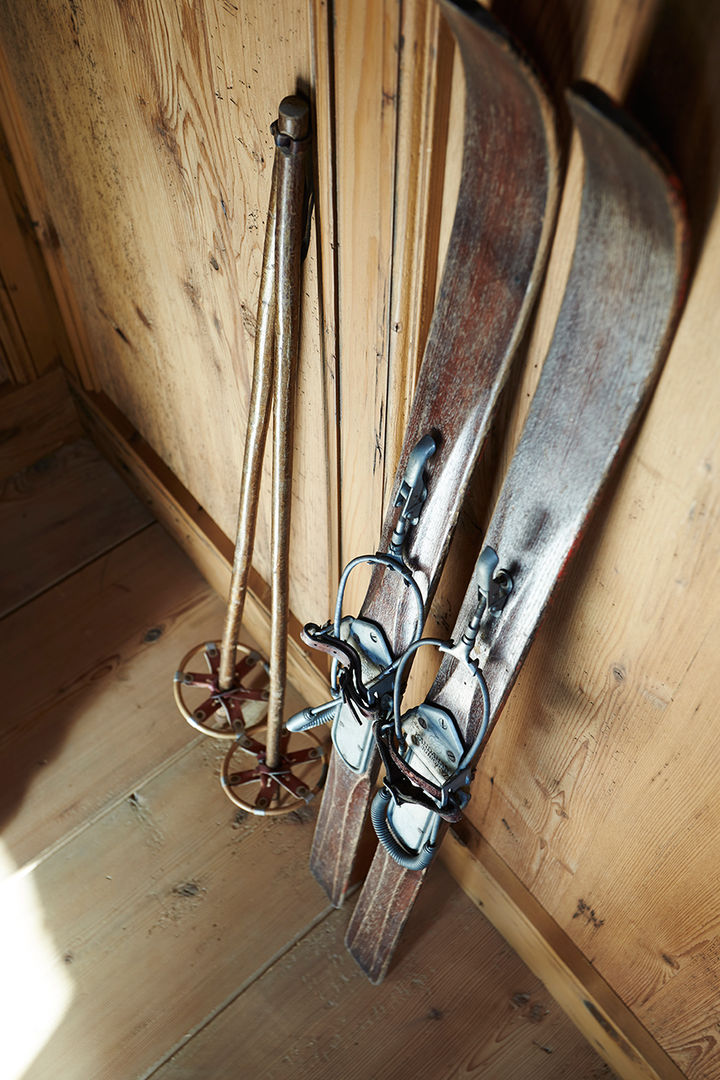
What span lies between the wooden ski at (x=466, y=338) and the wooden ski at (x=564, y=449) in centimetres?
4

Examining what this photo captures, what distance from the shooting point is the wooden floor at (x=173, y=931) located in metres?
1.33

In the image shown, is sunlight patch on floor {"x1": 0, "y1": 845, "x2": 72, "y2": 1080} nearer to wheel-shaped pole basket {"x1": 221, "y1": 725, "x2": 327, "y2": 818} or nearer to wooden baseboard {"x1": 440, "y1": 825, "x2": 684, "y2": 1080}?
wheel-shaped pole basket {"x1": 221, "y1": 725, "x2": 327, "y2": 818}

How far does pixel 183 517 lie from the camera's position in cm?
177

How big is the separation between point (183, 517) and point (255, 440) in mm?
637

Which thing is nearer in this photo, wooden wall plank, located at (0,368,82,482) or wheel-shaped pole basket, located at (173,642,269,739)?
wheel-shaped pole basket, located at (173,642,269,739)

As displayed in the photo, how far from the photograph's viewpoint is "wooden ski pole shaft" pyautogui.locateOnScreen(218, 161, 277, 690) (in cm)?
99

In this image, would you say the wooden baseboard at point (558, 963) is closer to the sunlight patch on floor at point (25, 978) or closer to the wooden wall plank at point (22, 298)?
the sunlight patch on floor at point (25, 978)

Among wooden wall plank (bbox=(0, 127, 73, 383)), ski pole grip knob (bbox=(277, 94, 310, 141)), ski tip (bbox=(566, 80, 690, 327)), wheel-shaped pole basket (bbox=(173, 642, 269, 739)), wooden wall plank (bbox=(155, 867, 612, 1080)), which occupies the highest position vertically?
ski pole grip knob (bbox=(277, 94, 310, 141))

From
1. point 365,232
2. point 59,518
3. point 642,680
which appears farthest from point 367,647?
point 59,518

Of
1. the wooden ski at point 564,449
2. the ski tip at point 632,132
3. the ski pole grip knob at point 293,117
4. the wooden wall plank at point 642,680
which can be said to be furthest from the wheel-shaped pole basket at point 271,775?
the ski tip at point 632,132

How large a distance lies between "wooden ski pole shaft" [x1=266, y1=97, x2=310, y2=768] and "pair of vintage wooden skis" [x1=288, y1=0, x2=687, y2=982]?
7.9 inches

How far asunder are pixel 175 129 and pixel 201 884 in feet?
3.69

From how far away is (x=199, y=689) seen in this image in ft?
5.50

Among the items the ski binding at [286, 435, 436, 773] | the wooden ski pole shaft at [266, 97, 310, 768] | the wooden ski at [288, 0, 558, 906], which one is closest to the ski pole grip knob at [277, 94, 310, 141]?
the wooden ski pole shaft at [266, 97, 310, 768]
